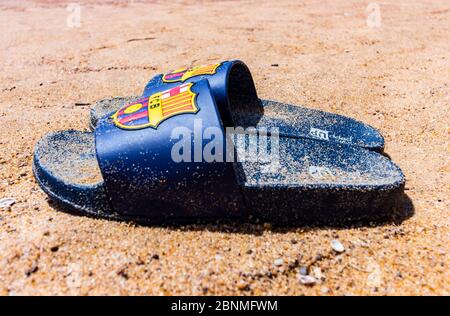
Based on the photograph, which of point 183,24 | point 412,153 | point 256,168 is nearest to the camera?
point 256,168

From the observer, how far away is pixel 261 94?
2523mm

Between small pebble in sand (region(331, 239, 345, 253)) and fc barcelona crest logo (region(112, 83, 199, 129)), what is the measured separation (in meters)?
0.59

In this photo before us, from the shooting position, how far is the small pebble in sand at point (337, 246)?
120 cm

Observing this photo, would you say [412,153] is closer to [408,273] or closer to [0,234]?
[408,273]

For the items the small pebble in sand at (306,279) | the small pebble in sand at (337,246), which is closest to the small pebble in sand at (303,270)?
the small pebble in sand at (306,279)

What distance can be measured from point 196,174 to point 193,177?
1 centimetres

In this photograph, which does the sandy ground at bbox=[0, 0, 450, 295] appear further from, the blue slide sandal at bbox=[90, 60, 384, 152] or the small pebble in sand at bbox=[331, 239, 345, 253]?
the blue slide sandal at bbox=[90, 60, 384, 152]

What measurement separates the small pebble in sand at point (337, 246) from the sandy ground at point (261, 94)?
0.02 meters

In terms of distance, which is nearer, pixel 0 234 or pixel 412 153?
pixel 0 234

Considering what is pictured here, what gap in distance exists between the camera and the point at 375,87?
2590mm

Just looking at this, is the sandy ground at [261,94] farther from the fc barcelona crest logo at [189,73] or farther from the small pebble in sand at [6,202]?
the fc barcelona crest logo at [189,73]

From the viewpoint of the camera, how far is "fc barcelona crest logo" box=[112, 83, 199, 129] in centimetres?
125

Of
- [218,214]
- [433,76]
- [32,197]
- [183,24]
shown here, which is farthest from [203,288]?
[183,24]

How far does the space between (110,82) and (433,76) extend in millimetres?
2217
